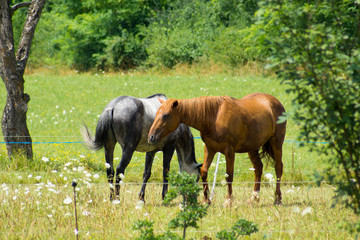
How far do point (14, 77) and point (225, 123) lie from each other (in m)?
4.75

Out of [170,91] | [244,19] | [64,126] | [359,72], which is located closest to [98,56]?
[244,19]

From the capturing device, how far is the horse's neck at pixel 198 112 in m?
7.03

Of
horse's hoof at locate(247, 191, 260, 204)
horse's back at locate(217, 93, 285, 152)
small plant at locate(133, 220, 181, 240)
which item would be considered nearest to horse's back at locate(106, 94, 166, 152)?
horse's back at locate(217, 93, 285, 152)

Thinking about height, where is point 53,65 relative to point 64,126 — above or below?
below

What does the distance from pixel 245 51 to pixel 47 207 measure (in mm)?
19226

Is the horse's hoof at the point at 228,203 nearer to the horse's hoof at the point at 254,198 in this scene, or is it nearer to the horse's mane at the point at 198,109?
the horse's hoof at the point at 254,198

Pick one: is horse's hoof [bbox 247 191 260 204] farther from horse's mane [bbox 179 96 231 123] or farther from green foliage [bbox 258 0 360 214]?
green foliage [bbox 258 0 360 214]

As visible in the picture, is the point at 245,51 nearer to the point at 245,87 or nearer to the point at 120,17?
the point at 245,87

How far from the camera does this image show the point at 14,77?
9805mm

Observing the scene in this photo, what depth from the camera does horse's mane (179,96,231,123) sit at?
7.03 meters

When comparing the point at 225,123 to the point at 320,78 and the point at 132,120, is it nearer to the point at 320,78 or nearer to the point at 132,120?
the point at 132,120

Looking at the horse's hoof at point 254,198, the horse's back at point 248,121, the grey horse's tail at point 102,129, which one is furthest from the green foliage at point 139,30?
the horse's hoof at point 254,198

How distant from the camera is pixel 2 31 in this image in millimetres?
9703

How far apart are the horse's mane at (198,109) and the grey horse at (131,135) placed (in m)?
0.96
